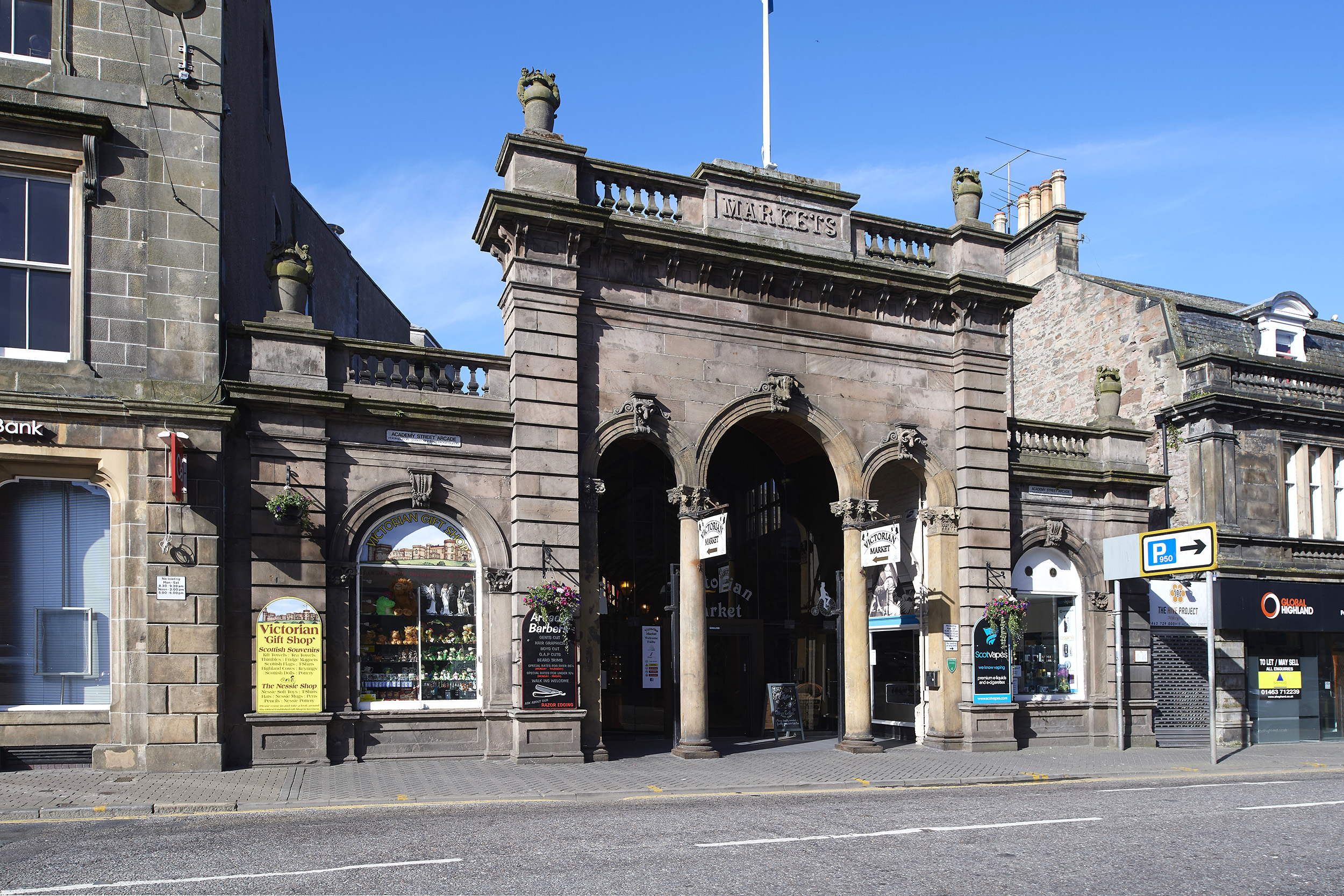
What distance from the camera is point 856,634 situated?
1861 cm

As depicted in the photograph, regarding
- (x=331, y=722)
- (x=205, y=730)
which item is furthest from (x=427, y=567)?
(x=205, y=730)

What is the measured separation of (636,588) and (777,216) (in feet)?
25.6

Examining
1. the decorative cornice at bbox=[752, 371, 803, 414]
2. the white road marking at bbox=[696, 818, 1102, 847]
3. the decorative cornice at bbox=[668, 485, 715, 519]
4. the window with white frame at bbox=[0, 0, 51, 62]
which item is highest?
the window with white frame at bbox=[0, 0, 51, 62]

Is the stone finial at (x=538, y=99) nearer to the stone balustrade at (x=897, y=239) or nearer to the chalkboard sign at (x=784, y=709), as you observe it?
the stone balustrade at (x=897, y=239)

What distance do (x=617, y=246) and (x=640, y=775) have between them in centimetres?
839

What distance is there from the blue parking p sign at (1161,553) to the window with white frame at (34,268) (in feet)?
58.7

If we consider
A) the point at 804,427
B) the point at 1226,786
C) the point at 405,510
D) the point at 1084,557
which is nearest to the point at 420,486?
the point at 405,510

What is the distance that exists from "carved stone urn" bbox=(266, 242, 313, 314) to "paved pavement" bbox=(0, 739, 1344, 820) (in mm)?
6702

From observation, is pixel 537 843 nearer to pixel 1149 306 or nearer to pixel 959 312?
pixel 959 312

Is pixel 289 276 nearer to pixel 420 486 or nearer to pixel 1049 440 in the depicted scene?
pixel 420 486

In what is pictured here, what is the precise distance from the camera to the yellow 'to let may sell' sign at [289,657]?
579 inches

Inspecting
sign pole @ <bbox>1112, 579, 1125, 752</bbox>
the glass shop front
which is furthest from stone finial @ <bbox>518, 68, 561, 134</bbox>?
the glass shop front

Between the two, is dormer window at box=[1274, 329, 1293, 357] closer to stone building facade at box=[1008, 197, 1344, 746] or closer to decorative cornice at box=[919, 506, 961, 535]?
stone building facade at box=[1008, 197, 1344, 746]

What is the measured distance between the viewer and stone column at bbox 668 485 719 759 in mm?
17141
